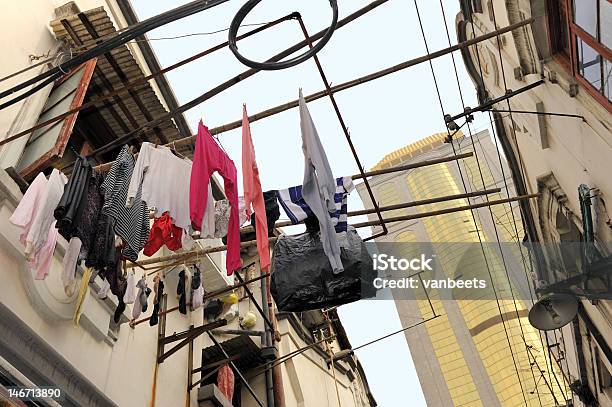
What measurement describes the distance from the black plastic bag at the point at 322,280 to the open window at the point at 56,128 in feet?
11.0

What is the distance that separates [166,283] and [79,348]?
9.99ft

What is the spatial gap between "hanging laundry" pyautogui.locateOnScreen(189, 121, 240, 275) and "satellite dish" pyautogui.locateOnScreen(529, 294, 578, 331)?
5.45 metres

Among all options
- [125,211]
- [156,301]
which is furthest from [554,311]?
[125,211]

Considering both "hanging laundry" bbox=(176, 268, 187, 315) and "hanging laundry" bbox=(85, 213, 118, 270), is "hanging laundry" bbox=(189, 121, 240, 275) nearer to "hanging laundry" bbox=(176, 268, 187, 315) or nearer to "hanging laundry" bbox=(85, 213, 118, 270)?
"hanging laundry" bbox=(85, 213, 118, 270)

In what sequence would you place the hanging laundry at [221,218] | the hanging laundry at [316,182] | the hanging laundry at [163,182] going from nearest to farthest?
the hanging laundry at [316,182], the hanging laundry at [163,182], the hanging laundry at [221,218]

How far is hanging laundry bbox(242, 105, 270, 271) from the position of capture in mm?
5184

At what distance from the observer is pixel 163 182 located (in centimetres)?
562

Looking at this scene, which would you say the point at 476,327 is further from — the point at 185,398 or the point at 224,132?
the point at 224,132

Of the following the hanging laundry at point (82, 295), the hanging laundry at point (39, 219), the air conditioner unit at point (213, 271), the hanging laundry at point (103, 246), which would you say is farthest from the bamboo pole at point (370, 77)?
the air conditioner unit at point (213, 271)

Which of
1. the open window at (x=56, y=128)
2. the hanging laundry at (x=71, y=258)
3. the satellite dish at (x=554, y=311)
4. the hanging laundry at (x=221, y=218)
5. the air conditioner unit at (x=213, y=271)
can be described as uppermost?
the air conditioner unit at (x=213, y=271)

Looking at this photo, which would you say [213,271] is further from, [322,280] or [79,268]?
[322,280]

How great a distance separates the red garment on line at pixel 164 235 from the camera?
20.7 feet

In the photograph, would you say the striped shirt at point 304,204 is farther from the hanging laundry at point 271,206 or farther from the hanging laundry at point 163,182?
the hanging laundry at point 163,182

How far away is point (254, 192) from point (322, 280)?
1.57 m
